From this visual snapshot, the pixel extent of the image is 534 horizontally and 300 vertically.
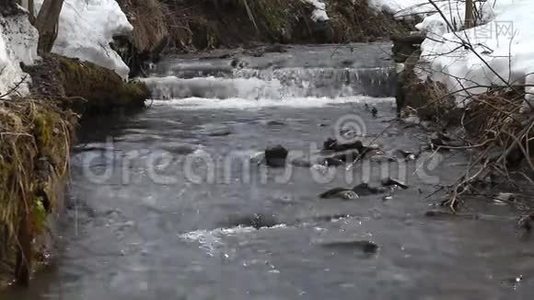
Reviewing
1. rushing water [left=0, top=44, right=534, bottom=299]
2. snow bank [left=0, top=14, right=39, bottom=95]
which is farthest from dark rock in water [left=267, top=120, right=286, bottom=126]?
snow bank [left=0, top=14, right=39, bottom=95]

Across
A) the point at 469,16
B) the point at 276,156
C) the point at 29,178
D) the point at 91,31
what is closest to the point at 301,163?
the point at 276,156

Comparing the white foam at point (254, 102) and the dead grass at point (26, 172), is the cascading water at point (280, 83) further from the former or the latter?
the dead grass at point (26, 172)

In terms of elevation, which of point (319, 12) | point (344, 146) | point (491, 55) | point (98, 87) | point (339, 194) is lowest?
point (339, 194)

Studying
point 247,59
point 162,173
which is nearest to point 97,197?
point 162,173

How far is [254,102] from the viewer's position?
1079cm

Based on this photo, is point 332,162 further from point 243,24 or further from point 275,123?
point 243,24

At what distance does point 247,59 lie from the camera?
42.4ft

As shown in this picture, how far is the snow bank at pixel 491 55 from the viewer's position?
6583 mm

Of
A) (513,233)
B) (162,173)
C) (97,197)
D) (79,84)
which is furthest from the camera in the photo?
(79,84)

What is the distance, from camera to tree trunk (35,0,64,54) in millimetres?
8312

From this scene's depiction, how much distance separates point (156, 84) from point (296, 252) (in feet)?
23.8

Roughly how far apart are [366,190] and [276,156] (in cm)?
136

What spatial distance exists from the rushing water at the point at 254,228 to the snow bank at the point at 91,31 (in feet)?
4.53

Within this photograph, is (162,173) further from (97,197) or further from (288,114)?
(288,114)
